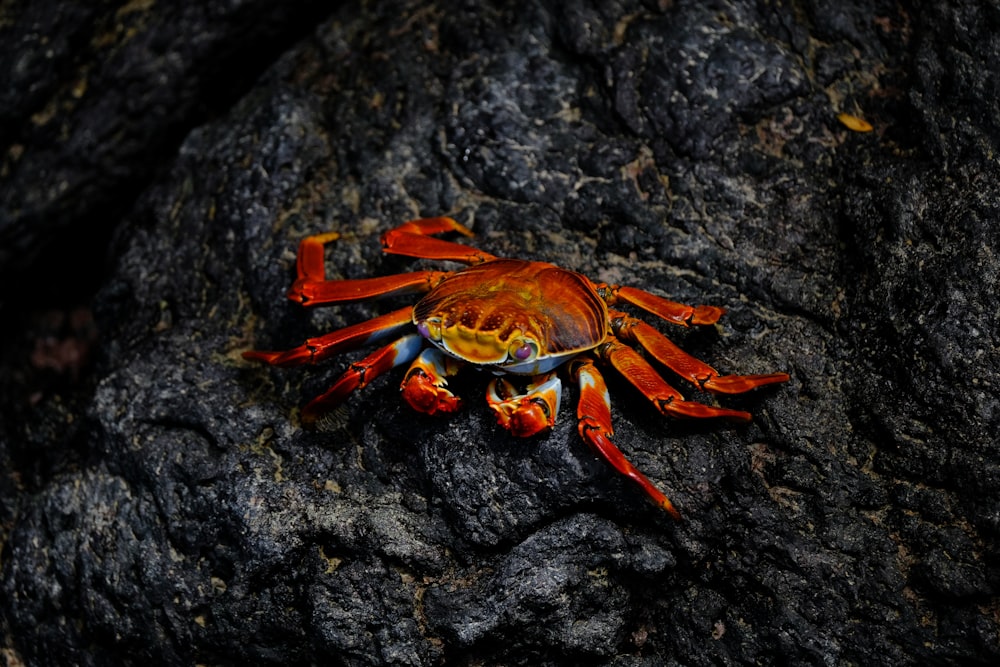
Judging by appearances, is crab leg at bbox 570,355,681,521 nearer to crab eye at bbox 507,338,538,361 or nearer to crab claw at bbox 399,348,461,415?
crab eye at bbox 507,338,538,361

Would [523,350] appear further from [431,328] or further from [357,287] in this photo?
[357,287]

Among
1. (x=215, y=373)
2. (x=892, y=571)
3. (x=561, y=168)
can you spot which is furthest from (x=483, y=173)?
(x=892, y=571)

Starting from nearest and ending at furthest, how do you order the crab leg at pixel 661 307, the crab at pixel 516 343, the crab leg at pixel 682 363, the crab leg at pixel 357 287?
the crab at pixel 516 343 < the crab leg at pixel 682 363 < the crab leg at pixel 661 307 < the crab leg at pixel 357 287

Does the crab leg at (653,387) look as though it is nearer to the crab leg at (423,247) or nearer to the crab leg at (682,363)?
the crab leg at (682,363)

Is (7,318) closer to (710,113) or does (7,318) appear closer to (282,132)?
(282,132)

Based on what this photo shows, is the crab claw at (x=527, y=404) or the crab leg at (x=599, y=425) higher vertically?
the crab claw at (x=527, y=404)

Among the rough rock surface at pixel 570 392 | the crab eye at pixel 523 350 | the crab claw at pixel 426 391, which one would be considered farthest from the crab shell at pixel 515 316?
the rough rock surface at pixel 570 392
